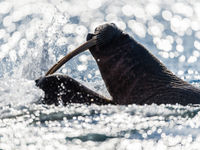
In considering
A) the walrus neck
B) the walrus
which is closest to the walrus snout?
the walrus

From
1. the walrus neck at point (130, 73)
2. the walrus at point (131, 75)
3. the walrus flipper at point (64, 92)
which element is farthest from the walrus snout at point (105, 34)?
the walrus flipper at point (64, 92)

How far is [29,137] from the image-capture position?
365 centimetres

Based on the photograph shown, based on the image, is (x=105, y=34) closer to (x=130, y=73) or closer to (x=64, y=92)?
(x=130, y=73)

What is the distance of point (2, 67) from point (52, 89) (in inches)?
185

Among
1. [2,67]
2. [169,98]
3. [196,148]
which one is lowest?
[196,148]

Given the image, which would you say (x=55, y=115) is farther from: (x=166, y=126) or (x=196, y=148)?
(x=196, y=148)

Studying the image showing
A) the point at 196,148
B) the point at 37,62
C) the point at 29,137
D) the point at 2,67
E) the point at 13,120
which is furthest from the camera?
the point at 2,67

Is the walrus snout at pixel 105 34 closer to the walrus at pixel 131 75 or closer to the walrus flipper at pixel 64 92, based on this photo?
the walrus at pixel 131 75

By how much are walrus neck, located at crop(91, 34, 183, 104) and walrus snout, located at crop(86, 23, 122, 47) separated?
4.0 inches

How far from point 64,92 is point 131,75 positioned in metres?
0.99

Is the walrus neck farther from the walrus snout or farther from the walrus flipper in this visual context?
the walrus flipper

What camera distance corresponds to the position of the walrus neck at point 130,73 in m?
5.43

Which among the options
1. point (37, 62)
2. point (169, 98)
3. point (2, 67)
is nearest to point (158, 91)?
point (169, 98)

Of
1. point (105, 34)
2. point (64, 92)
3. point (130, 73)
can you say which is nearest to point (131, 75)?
point (130, 73)
